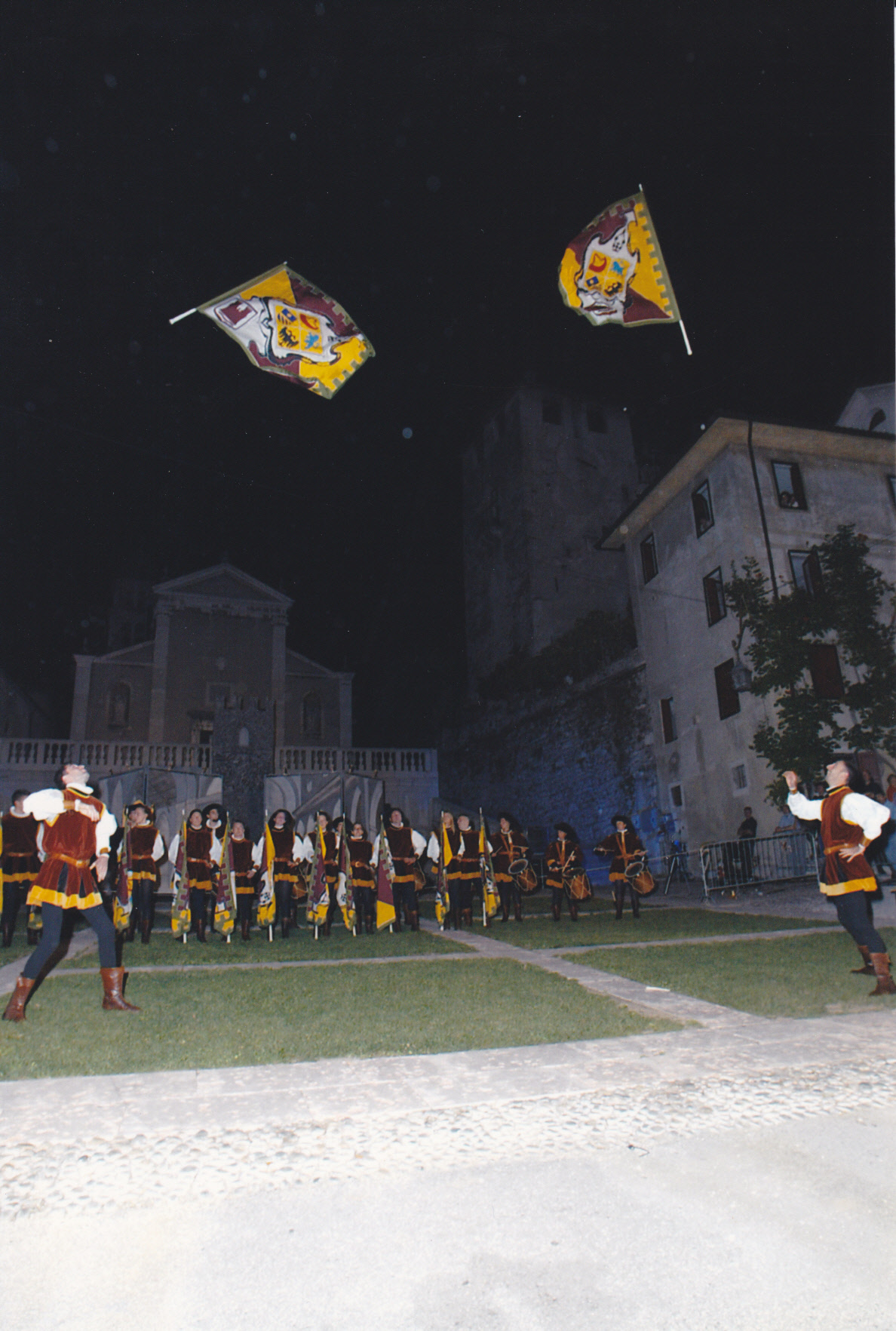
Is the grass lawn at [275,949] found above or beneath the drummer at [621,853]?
beneath

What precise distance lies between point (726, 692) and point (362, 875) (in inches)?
490

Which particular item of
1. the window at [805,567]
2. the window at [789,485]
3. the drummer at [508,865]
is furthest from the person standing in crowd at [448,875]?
the window at [789,485]

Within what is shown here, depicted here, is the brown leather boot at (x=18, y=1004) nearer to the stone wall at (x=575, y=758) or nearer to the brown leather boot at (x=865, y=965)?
the brown leather boot at (x=865, y=965)

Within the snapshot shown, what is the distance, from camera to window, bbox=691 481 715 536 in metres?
22.7

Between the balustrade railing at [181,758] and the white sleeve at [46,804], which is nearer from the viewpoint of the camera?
the white sleeve at [46,804]

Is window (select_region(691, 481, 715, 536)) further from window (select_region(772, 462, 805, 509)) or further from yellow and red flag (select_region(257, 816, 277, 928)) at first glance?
yellow and red flag (select_region(257, 816, 277, 928))

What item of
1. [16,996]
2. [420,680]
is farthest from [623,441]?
[16,996]

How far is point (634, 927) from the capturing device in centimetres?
1179

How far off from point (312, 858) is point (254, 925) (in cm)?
304

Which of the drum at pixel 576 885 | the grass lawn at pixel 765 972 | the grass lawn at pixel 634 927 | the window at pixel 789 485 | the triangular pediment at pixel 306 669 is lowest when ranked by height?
the grass lawn at pixel 634 927

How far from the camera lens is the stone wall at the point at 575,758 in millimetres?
24531

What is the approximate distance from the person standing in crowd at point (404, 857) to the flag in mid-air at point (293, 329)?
7252 mm

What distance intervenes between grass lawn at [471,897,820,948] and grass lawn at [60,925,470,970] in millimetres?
1048

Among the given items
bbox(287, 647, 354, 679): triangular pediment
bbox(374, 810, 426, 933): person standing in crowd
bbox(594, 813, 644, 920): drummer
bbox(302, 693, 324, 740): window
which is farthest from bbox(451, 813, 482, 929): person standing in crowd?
bbox(287, 647, 354, 679): triangular pediment
